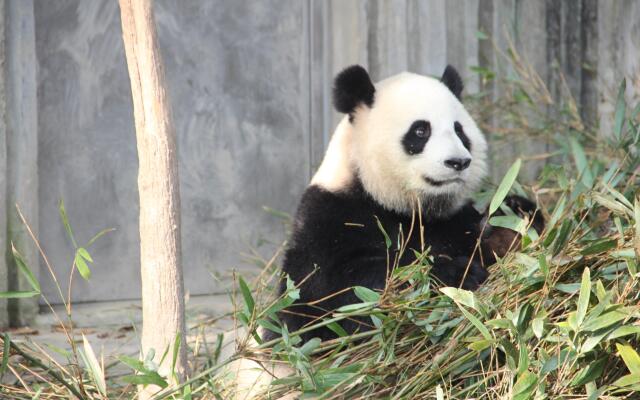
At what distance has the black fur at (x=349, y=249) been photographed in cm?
319

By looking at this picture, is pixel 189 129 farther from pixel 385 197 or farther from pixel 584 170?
pixel 584 170

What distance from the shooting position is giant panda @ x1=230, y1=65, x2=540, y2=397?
128 inches

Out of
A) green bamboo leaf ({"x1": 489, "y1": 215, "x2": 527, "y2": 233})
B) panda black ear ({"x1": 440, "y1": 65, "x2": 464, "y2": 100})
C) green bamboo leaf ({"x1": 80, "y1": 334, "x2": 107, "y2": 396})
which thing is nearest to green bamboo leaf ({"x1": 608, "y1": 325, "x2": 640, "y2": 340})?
green bamboo leaf ({"x1": 489, "y1": 215, "x2": 527, "y2": 233})

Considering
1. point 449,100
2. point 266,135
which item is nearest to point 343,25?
point 266,135

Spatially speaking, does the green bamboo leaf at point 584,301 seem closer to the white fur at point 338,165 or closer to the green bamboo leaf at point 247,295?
the green bamboo leaf at point 247,295

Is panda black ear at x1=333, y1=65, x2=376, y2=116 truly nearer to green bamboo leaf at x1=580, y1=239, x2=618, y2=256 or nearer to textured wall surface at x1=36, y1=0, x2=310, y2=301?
green bamboo leaf at x1=580, y1=239, x2=618, y2=256

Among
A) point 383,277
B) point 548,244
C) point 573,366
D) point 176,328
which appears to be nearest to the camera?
point 573,366

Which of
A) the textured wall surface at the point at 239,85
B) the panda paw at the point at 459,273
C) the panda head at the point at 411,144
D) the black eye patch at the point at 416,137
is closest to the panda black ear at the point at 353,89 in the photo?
the panda head at the point at 411,144

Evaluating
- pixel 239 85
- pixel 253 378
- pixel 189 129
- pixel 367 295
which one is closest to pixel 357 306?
pixel 367 295

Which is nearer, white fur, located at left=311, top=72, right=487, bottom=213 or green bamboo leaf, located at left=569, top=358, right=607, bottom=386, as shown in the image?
green bamboo leaf, located at left=569, top=358, right=607, bottom=386

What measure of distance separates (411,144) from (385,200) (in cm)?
23

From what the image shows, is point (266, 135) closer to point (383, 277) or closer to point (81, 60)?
point (81, 60)

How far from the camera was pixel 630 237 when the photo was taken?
9.18 ft

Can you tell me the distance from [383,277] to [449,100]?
780mm
